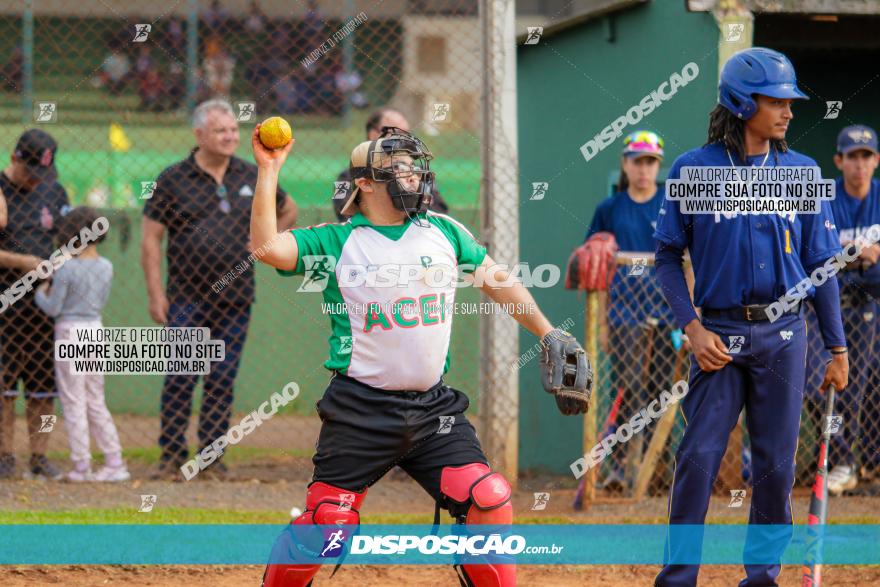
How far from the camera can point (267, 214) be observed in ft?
13.0

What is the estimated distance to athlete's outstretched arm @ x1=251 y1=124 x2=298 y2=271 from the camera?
3.95 metres

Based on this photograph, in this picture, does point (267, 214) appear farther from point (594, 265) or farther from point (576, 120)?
point (576, 120)

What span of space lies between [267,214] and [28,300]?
12.0 ft

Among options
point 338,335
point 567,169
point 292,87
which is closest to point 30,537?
point 338,335

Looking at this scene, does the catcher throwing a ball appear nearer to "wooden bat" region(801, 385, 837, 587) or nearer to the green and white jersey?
the green and white jersey

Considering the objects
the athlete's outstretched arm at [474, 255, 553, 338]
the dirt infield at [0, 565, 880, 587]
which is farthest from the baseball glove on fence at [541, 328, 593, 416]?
the dirt infield at [0, 565, 880, 587]

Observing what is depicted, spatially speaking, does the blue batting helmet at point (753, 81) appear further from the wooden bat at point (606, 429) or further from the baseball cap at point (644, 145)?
the wooden bat at point (606, 429)

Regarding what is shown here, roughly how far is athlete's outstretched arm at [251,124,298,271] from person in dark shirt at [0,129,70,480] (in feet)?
11.3

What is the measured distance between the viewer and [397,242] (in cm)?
425

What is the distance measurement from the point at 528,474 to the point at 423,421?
3803 mm

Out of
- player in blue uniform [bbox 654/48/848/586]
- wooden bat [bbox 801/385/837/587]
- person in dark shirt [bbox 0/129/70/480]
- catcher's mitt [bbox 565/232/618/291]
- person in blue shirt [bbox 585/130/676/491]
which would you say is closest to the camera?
player in blue uniform [bbox 654/48/848/586]

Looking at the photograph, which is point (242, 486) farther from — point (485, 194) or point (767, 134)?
point (767, 134)

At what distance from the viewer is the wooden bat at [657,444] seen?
6.70 metres

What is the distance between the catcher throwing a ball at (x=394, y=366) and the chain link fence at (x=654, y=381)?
7.90 ft
